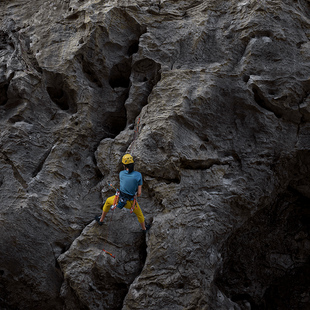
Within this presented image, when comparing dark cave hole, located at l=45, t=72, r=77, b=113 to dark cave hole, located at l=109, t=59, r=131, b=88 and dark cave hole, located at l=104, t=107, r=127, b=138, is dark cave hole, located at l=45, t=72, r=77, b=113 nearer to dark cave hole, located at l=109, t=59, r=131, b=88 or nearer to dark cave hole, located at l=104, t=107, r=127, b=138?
dark cave hole, located at l=104, t=107, r=127, b=138

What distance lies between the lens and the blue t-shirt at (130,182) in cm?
647

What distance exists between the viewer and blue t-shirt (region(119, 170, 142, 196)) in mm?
6469

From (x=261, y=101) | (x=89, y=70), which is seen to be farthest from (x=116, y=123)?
(x=261, y=101)

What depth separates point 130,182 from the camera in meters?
6.48

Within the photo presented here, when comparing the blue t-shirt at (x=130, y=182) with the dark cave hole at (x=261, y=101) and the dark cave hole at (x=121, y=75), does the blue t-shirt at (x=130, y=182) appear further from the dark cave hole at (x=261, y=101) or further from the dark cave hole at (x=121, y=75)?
the dark cave hole at (x=261, y=101)

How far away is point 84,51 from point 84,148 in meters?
2.64

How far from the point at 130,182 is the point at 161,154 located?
1049mm

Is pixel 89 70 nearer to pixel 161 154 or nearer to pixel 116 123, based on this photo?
pixel 116 123

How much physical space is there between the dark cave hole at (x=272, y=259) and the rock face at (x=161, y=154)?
3 centimetres

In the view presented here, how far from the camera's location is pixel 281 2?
778 cm

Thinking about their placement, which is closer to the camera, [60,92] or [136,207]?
[136,207]

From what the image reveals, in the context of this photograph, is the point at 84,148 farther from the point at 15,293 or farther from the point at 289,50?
the point at 289,50

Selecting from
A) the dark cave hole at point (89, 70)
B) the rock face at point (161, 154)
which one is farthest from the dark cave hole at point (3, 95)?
the dark cave hole at point (89, 70)

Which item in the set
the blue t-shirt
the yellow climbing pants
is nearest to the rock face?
the yellow climbing pants
